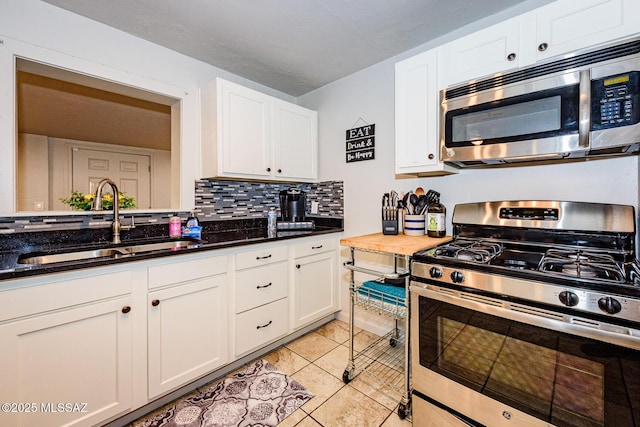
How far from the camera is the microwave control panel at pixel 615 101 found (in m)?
1.13

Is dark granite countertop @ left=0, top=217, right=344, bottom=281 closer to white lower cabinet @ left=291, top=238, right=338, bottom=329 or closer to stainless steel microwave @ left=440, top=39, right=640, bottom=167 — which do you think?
white lower cabinet @ left=291, top=238, right=338, bottom=329

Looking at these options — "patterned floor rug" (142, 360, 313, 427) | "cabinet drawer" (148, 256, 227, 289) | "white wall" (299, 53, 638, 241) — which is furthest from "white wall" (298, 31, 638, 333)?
"cabinet drawer" (148, 256, 227, 289)

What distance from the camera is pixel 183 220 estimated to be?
223 centimetres

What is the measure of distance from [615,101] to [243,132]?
2136 mm

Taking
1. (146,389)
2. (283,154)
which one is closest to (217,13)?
(283,154)

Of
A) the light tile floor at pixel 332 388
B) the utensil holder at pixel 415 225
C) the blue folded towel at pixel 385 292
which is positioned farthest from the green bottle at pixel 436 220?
the light tile floor at pixel 332 388

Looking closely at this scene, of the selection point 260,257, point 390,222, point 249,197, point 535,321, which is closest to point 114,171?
point 249,197

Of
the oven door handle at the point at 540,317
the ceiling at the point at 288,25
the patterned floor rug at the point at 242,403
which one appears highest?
the ceiling at the point at 288,25

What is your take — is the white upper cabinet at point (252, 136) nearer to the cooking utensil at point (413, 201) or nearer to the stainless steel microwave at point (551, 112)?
the cooking utensil at point (413, 201)

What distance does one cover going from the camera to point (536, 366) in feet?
3.55

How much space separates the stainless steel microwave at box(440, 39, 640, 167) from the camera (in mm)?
1161

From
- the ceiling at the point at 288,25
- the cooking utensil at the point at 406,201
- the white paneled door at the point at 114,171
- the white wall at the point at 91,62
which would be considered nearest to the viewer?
the white wall at the point at 91,62

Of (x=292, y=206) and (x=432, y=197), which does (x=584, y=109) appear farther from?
(x=292, y=206)

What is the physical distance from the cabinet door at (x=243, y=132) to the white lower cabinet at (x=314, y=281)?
2.47 feet
